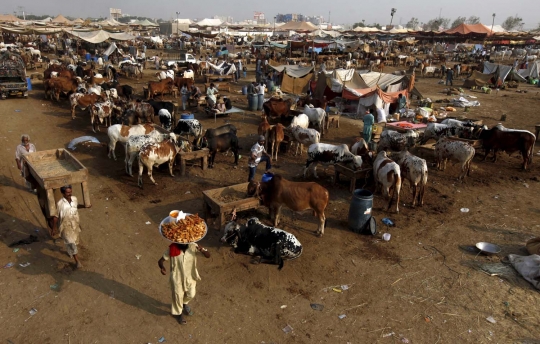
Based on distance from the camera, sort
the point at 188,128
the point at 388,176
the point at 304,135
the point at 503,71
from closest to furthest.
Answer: the point at 388,176, the point at 304,135, the point at 188,128, the point at 503,71

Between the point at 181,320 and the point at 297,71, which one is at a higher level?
the point at 297,71

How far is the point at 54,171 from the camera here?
910 centimetres

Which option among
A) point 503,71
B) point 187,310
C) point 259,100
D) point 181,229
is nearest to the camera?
point 181,229

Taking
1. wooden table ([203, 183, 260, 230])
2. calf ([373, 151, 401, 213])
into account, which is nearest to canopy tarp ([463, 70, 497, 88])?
calf ([373, 151, 401, 213])

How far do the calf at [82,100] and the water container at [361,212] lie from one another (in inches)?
567

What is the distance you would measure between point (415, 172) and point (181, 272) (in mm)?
7136

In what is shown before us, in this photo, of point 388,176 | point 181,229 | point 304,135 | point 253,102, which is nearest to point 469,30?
point 253,102

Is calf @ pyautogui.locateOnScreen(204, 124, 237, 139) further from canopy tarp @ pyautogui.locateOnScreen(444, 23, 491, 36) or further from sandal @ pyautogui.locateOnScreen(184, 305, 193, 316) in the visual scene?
canopy tarp @ pyautogui.locateOnScreen(444, 23, 491, 36)

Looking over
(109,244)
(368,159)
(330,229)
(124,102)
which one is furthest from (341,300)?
(124,102)

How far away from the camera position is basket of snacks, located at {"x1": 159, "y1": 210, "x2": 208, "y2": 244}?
5.64 meters

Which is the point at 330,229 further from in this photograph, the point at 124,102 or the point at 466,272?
the point at 124,102

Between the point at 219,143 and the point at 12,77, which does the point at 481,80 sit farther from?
the point at 12,77

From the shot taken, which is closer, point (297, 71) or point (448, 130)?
point (448, 130)

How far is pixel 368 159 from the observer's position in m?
11.7
